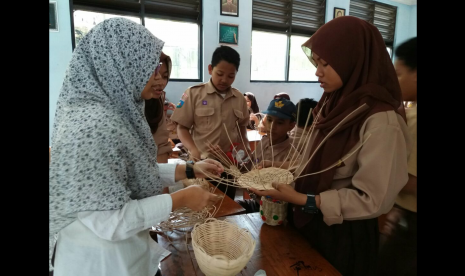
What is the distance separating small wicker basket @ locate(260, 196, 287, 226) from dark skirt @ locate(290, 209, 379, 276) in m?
0.15

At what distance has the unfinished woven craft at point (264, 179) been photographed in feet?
3.74

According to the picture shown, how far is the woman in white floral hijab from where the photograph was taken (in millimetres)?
738

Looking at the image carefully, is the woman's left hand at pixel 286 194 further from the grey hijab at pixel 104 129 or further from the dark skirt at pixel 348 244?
the grey hijab at pixel 104 129

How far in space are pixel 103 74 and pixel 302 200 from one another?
86 cm

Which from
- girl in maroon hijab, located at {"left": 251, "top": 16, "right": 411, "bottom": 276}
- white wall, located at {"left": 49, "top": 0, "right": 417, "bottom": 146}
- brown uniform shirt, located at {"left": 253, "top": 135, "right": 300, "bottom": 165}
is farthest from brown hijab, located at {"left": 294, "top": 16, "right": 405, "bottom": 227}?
white wall, located at {"left": 49, "top": 0, "right": 417, "bottom": 146}

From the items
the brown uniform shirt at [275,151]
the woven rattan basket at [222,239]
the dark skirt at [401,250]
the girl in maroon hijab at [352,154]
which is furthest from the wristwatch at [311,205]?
the brown uniform shirt at [275,151]

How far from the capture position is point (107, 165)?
0.75 meters

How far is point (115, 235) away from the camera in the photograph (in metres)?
0.76

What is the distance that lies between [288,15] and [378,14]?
8.72 feet

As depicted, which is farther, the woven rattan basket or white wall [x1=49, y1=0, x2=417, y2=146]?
white wall [x1=49, y1=0, x2=417, y2=146]

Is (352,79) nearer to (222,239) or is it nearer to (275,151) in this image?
(222,239)

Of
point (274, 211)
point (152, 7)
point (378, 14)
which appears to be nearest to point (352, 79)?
point (274, 211)

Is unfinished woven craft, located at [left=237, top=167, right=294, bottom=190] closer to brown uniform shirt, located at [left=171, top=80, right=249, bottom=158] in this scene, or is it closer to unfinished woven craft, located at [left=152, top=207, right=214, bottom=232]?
unfinished woven craft, located at [left=152, top=207, right=214, bottom=232]
